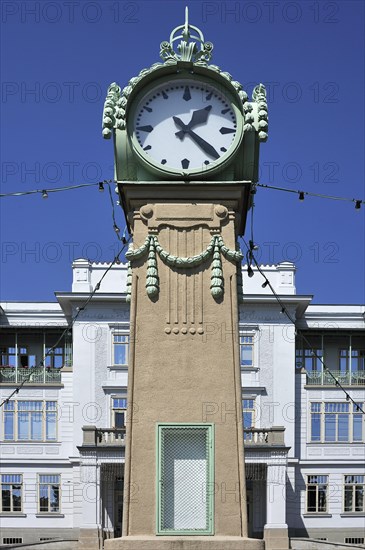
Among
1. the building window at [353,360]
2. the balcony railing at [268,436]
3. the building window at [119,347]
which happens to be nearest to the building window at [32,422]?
the building window at [119,347]

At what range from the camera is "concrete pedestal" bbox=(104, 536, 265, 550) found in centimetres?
1109

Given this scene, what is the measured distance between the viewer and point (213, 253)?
12008 mm

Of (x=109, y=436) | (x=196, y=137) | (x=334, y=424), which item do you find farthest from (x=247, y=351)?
(x=196, y=137)

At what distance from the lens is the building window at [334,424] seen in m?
46.4

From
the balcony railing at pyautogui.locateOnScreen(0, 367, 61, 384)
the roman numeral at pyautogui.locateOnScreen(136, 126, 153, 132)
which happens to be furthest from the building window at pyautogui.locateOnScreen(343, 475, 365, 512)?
the roman numeral at pyautogui.locateOnScreen(136, 126, 153, 132)

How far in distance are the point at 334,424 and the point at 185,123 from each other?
35.8 m

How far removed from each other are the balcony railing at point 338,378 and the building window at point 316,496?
14.1 ft

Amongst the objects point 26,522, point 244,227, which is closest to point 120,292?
point 26,522

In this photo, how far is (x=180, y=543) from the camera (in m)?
11.1

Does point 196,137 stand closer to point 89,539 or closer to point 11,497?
point 89,539

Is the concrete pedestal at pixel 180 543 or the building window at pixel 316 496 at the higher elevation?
the concrete pedestal at pixel 180 543

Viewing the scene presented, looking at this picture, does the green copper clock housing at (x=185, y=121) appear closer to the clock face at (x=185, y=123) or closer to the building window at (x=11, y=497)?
the clock face at (x=185, y=123)

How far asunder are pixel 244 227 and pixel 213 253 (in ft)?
3.47

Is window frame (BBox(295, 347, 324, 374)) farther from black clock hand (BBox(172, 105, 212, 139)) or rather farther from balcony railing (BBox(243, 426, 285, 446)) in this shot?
black clock hand (BBox(172, 105, 212, 139))
